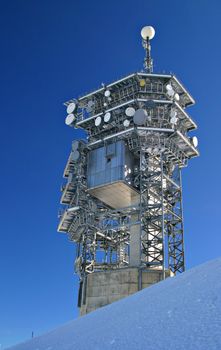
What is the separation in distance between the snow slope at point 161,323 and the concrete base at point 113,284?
2800 centimetres

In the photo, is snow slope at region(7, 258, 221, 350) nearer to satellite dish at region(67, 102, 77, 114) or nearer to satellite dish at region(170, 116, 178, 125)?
satellite dish at region(170, 116, 178, 125)

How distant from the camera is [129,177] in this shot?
4922cm

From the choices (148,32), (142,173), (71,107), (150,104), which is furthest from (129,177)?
(148,32)

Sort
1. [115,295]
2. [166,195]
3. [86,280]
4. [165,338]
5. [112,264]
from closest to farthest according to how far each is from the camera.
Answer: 1. [165,338]
2. [115,295]
3. [86,280]
4. [166,195]
5. [112,264]

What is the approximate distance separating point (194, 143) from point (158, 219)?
1213 centimetres

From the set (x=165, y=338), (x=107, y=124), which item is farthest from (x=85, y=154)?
(x=165, y=338)

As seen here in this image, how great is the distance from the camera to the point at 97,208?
53594mm

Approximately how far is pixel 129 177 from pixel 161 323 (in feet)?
124

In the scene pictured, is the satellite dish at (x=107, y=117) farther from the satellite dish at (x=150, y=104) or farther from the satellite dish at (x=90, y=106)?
the satellite dish at (x=150, y=104)

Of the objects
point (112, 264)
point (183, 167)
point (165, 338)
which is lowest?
point (165, 338)

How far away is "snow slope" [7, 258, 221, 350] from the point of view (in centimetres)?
1023

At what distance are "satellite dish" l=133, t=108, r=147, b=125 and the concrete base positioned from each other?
1595 cm

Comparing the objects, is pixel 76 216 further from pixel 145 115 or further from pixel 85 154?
pixel 145 115

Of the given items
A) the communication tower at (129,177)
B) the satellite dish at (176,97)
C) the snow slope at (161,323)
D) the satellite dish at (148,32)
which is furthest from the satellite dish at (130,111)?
the snow slope at (161,323)
